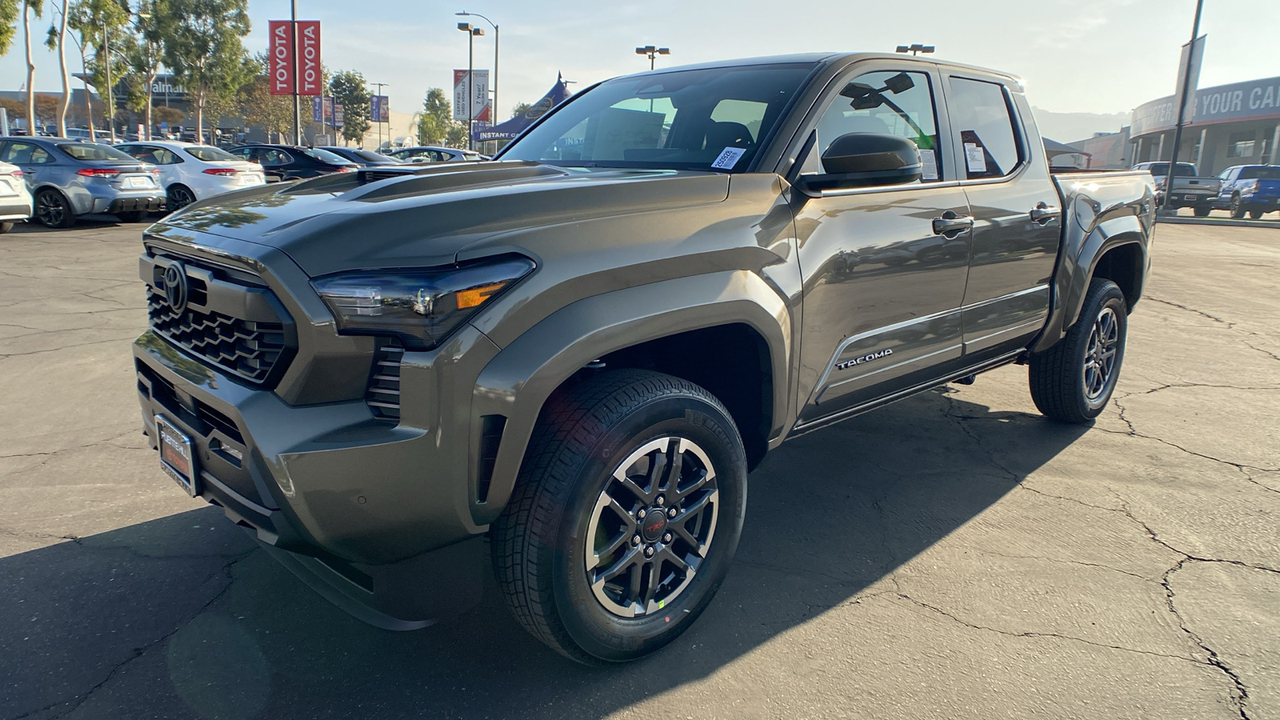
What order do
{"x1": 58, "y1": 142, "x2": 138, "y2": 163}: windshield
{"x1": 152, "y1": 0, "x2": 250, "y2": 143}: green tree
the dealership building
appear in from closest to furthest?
{"x1": 58, "y1": 142, "x2": 138, "y2": 163}: windshield
the dealership building
{"x1": 152, "y1": 0, "x2": 250, "y2": 143}: green tree

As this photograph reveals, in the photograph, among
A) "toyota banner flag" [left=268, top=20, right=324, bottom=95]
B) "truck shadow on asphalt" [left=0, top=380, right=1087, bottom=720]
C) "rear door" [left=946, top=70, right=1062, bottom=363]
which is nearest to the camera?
"truck shadow on asphalt" [left=0, top=380, right=1087, bottom=720]

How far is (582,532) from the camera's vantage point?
2.24 meters

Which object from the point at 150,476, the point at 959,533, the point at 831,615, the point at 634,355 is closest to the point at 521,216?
the point at 634,355

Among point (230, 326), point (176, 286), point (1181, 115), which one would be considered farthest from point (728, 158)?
point (1181, 115)

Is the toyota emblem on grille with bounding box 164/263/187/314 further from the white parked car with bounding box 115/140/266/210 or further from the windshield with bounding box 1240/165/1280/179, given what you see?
the windshield with bounding box 1240/165/1280/179

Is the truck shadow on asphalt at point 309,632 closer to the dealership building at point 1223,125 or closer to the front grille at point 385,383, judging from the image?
the front grille at point 385,383

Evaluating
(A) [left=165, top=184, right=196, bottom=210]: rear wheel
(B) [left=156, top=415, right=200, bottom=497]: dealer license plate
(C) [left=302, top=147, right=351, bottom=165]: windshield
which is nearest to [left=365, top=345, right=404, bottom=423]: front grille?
(B) [left=156, top=415, right=200, bottom=497]: dealer license plate

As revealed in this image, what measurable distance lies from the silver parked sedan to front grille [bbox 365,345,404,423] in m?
14.9

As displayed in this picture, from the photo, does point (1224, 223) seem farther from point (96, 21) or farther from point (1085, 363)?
point (96, 21)

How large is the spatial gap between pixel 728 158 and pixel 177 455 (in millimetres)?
2010

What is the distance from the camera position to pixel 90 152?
14.3 m

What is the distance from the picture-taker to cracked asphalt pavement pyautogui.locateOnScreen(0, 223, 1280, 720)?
2.41 metres

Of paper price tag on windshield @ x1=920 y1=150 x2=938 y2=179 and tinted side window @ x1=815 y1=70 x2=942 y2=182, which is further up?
tinted side window @ x1=815 y1=70 x2=942 y2=182

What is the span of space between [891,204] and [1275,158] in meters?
48.0
